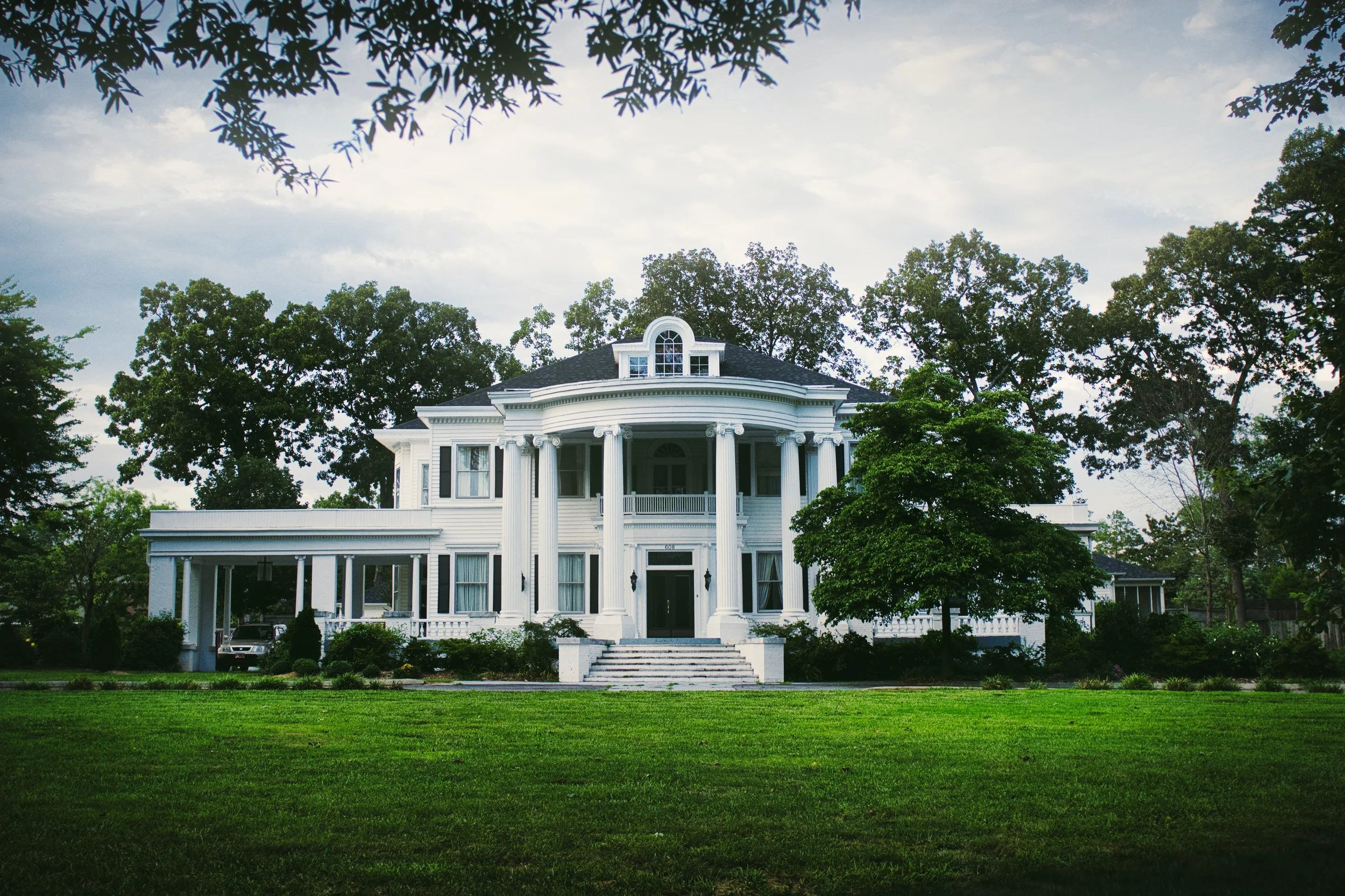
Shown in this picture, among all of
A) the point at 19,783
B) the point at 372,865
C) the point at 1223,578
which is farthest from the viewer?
the point at 1223,578

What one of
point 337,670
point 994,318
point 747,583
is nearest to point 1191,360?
point 994,318

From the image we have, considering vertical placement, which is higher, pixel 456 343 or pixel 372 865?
pixel 456 343

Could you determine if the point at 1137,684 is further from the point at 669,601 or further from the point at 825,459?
the point at 669,601

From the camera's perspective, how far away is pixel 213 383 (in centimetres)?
4803

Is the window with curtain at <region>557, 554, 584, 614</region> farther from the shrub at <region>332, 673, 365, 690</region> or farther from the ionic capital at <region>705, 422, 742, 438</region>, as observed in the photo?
the shrub at <region>332, 673, 365, 690</region>

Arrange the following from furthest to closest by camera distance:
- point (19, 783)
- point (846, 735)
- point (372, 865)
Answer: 1. point (846, 735)
2. point (19, 783)
3. point (372, 865)

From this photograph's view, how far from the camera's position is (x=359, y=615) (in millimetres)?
41750

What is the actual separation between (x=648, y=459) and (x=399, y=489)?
10.8 metres

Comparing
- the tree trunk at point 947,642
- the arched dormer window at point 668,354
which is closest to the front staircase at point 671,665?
the tree trunk at point 947,642

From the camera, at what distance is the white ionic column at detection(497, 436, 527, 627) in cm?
3297

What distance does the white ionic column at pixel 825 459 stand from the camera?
109 ft

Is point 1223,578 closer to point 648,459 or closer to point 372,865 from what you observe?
point 648,459

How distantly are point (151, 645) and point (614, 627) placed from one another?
45.9 ft

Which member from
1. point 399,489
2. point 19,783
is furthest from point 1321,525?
point 399,489
